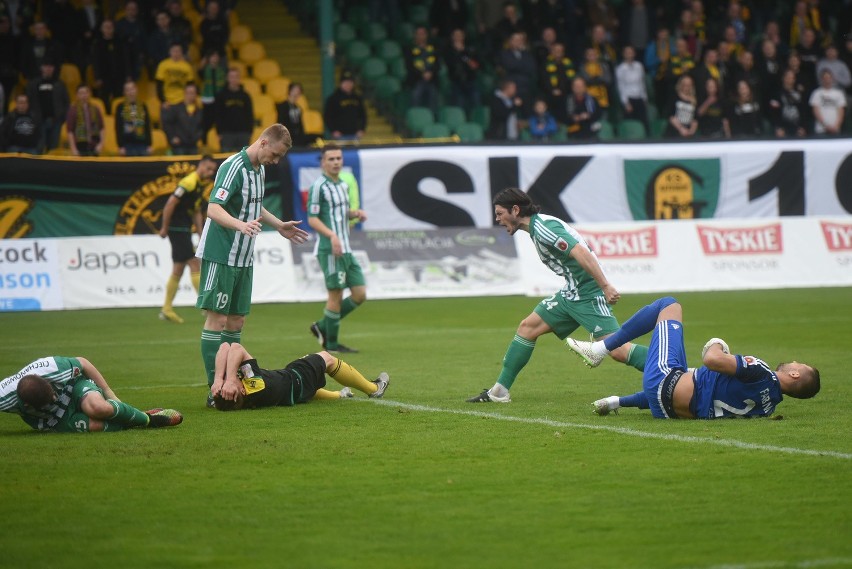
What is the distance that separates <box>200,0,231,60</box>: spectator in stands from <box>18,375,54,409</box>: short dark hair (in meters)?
16.5

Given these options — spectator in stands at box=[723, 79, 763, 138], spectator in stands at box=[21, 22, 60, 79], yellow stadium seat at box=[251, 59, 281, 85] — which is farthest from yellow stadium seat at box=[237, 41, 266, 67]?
spectator in stands at box=[723, 79, 763, 138]

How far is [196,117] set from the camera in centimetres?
2264

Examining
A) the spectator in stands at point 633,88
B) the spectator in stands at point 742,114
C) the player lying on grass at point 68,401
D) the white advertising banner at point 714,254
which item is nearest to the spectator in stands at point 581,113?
the spectator in stands at point 633,88

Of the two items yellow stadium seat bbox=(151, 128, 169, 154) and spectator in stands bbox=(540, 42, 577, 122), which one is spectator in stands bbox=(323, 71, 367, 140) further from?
spectator in stands bbox=(540, 42, 577, 122)

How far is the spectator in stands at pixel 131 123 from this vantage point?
21906 mm

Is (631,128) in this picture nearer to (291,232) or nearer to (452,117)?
(452,117)

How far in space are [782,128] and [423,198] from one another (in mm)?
8482

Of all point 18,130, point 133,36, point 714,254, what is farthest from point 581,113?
point 18,130

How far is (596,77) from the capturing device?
85.3 ft

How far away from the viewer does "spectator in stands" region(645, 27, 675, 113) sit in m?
26.3

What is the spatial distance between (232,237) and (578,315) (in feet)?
9.33

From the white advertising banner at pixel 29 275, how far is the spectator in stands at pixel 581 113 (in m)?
10.5

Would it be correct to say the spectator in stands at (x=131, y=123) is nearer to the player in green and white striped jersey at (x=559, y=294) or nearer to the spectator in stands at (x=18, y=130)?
the spectator in stands at (x=18, y=130)

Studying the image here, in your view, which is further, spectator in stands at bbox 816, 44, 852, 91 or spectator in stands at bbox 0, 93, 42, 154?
spectator in stands at bbox 816, 44, 852, 91
